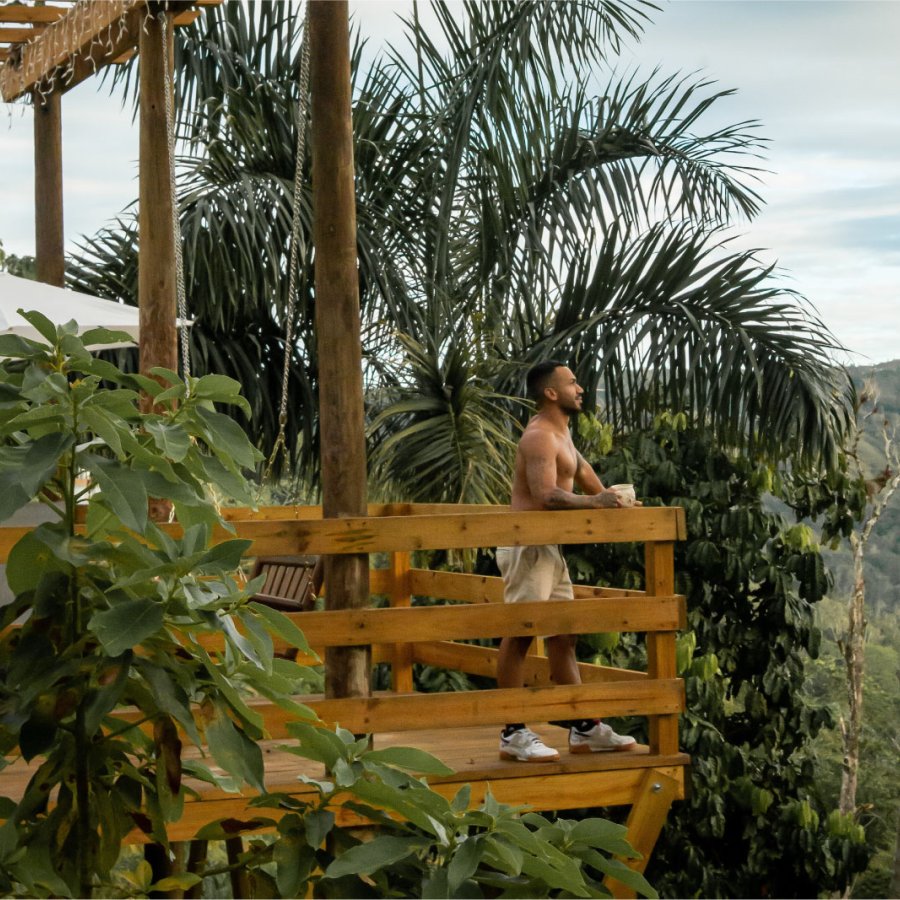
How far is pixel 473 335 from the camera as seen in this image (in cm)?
998

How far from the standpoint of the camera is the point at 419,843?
140cm

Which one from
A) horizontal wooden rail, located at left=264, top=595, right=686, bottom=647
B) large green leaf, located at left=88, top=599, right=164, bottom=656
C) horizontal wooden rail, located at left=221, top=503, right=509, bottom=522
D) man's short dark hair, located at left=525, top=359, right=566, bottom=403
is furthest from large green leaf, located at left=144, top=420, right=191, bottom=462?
horizontal wooden rail, located at left=221, top=503, right=509, bottom=522

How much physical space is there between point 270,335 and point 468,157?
2056mm

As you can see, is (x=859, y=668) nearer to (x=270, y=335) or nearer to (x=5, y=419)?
(x=270, y=335)

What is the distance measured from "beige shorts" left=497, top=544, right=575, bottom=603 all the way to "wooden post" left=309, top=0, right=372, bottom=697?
674 mm

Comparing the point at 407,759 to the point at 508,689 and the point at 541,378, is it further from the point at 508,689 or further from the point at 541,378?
the point at 541,378

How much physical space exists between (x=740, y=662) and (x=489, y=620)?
6.00 metres

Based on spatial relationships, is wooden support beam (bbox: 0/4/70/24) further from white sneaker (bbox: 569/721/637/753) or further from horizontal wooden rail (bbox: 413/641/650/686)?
white sneaker (bbox: 569/721/637/753)

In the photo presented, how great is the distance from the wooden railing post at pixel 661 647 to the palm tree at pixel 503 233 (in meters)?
4.17

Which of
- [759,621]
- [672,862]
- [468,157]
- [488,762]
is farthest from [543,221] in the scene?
[488,762]

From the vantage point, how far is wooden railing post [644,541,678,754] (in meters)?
4.89

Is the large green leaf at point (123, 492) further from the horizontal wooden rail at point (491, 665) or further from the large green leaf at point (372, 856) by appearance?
the horizontal wooden rail at point (491, 665)

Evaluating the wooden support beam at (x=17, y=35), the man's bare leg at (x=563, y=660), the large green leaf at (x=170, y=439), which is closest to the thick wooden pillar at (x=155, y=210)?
the wooden support beam at (x=17, y=35)

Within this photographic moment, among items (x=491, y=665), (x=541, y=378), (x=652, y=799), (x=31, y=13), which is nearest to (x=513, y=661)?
(x=652, y=799)
